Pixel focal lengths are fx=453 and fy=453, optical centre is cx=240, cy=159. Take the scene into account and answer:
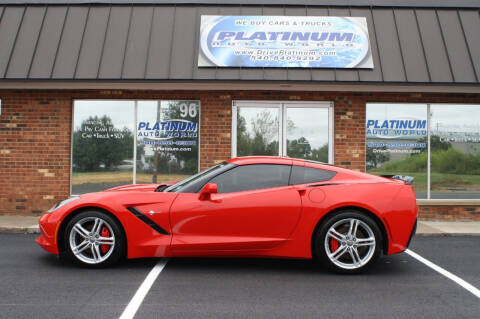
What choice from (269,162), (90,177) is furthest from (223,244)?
(90,177)

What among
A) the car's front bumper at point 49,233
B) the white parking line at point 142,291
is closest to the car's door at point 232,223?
the white parking line at point 142,291

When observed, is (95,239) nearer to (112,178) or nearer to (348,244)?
(348,244)

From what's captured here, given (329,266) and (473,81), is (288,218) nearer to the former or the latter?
(329,266)

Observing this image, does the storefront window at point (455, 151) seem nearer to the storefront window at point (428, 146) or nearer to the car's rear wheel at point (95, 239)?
the storefront window at point (428, 146)

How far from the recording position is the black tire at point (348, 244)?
5.21m

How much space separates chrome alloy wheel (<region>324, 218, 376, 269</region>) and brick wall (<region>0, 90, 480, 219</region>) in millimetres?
4550

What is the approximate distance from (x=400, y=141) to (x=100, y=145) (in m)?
6.46

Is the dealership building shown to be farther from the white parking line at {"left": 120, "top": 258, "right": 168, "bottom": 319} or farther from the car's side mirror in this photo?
the car's side mirror

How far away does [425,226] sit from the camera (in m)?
8.73

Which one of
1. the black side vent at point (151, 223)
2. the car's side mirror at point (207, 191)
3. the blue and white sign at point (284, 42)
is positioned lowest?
the black side vent at point (151, 223)

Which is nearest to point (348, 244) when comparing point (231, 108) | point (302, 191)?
point (302, 191)

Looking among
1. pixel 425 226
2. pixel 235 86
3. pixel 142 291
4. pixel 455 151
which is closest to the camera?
pixel 142 291

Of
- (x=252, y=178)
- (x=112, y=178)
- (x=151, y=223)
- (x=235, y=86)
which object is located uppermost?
(x=235, y=86)

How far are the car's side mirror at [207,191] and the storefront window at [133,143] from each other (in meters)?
4.52
